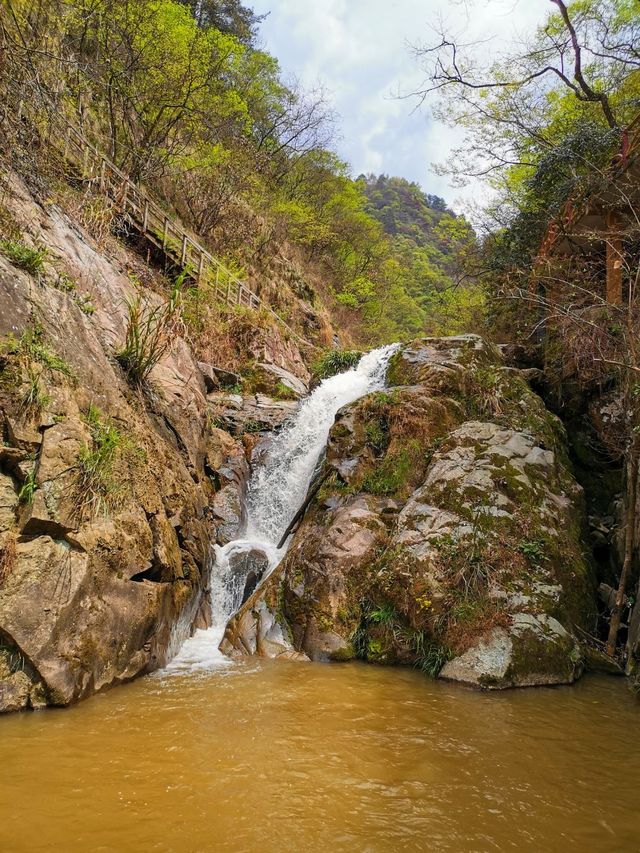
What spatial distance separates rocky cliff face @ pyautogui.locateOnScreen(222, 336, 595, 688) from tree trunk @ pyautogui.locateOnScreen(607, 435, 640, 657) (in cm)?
35

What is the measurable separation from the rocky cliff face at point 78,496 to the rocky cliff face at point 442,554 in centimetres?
150

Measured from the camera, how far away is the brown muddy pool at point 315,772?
2619 millimetres

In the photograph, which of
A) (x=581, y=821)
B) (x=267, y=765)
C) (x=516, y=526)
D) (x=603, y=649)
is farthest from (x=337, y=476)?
(x=581, y=821)

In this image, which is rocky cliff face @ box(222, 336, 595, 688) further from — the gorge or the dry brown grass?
the dry brown grass


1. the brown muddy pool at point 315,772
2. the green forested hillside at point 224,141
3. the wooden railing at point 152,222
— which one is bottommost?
the brown muddy pool at point 315,772

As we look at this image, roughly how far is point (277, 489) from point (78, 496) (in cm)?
529

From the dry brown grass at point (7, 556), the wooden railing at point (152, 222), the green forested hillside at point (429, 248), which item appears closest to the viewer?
the dry brown grass at point (7, 556)

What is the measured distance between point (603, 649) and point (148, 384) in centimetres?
713

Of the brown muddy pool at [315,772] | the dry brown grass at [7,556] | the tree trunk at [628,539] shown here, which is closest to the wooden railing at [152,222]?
the dry brown grass at [7,556]

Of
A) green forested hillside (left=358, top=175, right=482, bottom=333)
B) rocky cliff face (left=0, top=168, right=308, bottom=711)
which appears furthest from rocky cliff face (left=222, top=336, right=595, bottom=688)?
green forested hillside (left=358, top=175, right=482, bottom=333)

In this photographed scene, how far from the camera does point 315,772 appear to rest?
329 centimetres

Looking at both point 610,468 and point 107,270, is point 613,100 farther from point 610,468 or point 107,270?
point 107,270

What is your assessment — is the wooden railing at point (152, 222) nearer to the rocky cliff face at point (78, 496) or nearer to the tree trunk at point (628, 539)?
the rocky cliff face at point (78, 496)

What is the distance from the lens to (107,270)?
27.8ft
